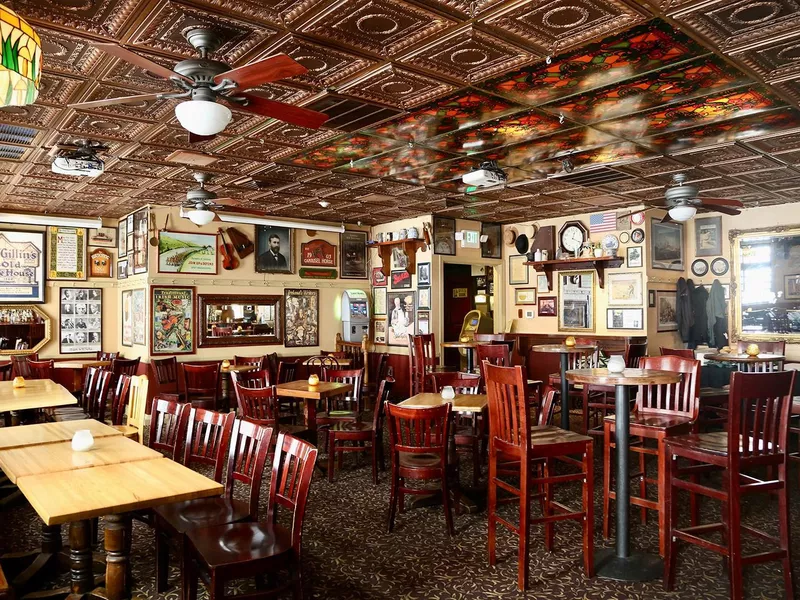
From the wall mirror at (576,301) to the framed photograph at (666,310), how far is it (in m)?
1.07

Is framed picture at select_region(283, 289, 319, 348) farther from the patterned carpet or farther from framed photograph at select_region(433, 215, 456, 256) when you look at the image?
the patterned carpet

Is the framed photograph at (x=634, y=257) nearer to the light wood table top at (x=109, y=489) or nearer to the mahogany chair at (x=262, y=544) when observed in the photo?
the mahogany chair at (x=262, y=544)

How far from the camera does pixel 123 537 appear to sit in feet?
9.77

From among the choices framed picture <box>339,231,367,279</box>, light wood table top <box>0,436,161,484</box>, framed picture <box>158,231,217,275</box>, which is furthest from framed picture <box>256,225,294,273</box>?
light wood table top <box>0,436,161,484</box>

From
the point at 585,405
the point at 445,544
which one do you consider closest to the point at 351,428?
the point at 445,544

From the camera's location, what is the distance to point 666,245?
1041cm

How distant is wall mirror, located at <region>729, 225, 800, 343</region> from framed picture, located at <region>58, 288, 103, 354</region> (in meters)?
11.1

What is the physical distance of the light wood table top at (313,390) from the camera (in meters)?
6.11

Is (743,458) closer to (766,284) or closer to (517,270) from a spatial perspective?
(766,284)

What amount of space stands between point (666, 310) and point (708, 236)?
1.51 meters

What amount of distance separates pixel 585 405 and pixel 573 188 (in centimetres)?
371

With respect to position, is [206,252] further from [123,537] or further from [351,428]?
[123,537]

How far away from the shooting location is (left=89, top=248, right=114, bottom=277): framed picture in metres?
11.0

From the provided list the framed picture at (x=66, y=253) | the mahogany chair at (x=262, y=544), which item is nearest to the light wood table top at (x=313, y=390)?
the mahogany chair at (x=262, y=544)
